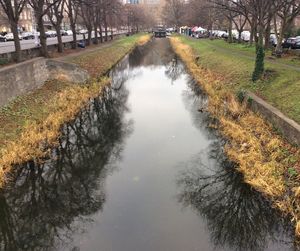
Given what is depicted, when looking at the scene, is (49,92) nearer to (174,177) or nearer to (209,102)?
(209,102)

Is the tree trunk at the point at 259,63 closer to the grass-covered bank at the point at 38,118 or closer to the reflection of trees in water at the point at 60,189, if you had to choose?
the reflection of trees in water at the point at 60,189

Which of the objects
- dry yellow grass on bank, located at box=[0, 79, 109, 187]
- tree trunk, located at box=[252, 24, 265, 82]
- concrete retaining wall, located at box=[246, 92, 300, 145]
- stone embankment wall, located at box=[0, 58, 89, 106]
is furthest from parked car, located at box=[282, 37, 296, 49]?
dry yellow grass on bank, located at box=[0, 79, 109, 187]

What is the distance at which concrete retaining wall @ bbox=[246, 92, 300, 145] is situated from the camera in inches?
507

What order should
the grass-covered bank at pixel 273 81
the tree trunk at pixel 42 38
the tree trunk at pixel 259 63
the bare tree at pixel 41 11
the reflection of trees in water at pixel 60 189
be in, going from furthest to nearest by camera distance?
the tree trunk at pixel 42 38 < the bare tree at pixel 41 11 < the tree trunk at pixel 259 63 < the grass-covered bank at pixel 273 81 < the reflection of trees in water at pixel 60 189

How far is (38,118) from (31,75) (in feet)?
23.8

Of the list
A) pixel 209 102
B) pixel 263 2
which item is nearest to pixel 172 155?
pixel 209 102

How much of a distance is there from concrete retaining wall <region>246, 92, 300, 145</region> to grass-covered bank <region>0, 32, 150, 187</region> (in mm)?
8841

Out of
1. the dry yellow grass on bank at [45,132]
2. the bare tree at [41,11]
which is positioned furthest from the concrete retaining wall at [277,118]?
the bare tree at [41,11]

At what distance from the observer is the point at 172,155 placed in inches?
559

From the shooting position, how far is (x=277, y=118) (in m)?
14.7

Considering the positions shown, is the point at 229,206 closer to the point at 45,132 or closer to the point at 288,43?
the point at 45,132

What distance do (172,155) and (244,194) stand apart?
147 inches

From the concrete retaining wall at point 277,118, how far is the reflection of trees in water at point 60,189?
6.09 meters

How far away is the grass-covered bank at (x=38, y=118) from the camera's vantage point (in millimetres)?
13158
